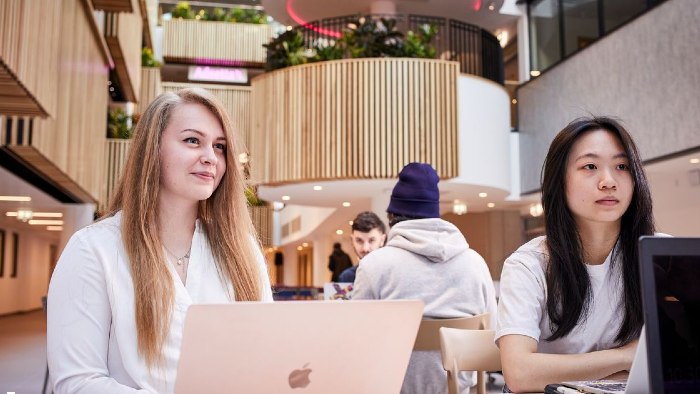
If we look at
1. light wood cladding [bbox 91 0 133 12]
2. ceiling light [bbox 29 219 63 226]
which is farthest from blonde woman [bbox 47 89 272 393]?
ceiling light [bbox 29 219 63 226]

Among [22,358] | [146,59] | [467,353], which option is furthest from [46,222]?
[467,353]

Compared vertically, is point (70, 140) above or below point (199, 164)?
above

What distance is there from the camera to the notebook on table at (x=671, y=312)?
976mm

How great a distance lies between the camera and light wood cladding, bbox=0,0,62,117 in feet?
15.6

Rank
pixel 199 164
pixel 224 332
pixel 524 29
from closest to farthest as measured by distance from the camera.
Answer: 1. pixel 224 332
2. pixel 199 164
3. pixel 524 29

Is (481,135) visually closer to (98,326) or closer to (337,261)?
(337,261)

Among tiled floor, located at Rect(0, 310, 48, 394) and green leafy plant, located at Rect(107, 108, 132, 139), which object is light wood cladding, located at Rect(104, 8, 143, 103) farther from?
tiled floor, located at Rect(0, 310, 48, 394)

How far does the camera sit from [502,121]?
38.1 feet

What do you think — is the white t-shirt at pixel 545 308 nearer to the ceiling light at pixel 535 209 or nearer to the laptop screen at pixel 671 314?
the laptop screen at pixel 671 314

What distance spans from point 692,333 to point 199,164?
46.9 inches

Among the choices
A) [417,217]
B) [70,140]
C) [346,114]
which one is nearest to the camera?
[417,217]

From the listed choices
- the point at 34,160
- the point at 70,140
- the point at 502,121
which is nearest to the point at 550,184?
the point at 34,160

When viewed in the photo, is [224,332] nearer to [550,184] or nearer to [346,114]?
[550,184]

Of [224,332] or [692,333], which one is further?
[224,332]
